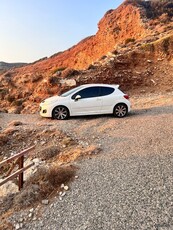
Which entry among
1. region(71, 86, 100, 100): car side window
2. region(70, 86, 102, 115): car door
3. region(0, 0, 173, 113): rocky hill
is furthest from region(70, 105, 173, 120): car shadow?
region(0, 0, 173, 113): rocky hill

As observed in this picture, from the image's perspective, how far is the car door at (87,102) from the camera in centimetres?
1386

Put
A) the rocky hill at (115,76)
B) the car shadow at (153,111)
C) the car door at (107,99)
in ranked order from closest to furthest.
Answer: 1. the car door at (107,99)
2. the car shadow at (153,111)
3. the rocky hill at (115,76)

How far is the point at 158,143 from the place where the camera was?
391 inches

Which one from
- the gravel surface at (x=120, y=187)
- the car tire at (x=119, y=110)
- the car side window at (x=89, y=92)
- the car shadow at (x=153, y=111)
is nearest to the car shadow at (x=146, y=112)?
the car shadow at (x=153, y=111)

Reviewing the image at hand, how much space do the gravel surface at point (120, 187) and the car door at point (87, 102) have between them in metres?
2.44

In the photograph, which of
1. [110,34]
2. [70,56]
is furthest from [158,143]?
[70,56]

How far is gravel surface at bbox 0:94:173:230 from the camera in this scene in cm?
610

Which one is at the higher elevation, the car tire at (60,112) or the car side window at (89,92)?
the car side window at (89,92)

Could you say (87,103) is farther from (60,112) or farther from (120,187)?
(120,187)

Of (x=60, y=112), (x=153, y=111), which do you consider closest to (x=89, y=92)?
(x=60, y=112)

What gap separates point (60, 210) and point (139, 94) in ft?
52.1

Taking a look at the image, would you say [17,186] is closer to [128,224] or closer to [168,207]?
[128,224]

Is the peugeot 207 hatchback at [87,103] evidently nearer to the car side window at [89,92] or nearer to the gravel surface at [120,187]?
the car side window at [89,92]

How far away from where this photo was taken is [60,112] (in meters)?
13.9
